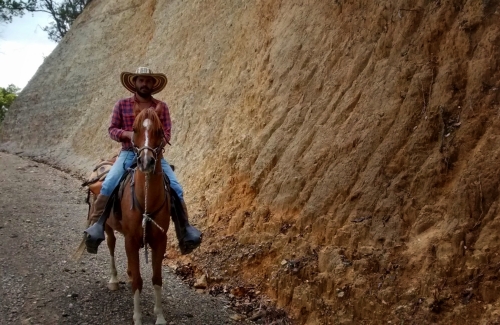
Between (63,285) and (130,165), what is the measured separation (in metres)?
2.25

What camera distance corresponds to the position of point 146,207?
20.4ft

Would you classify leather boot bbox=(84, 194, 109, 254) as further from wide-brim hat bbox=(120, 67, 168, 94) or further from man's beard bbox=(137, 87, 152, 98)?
wide-brim hat bbox=(120, 67, 168, 94)

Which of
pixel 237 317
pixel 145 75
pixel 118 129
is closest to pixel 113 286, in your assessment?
pixel 237 317

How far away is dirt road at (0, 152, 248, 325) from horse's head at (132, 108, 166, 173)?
7.59 feet

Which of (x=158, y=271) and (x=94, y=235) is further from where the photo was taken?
(x=158, y=271)

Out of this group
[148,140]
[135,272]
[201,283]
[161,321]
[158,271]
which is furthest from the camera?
[201,283]

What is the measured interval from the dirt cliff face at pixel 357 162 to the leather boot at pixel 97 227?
2316 millimetres

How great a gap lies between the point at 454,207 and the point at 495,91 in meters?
1.63

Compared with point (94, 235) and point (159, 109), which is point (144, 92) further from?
point (94, 235)

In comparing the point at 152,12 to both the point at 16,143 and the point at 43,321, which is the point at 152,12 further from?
the point at 43,321

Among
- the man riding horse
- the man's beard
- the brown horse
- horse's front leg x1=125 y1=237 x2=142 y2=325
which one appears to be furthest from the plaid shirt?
horse's front leg x1=125 y1=237 x2=142 y2=325

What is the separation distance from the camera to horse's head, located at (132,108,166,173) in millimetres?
5723

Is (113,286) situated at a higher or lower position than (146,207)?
lower

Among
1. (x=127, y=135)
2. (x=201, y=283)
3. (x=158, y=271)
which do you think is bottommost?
(x=201, y=283)
